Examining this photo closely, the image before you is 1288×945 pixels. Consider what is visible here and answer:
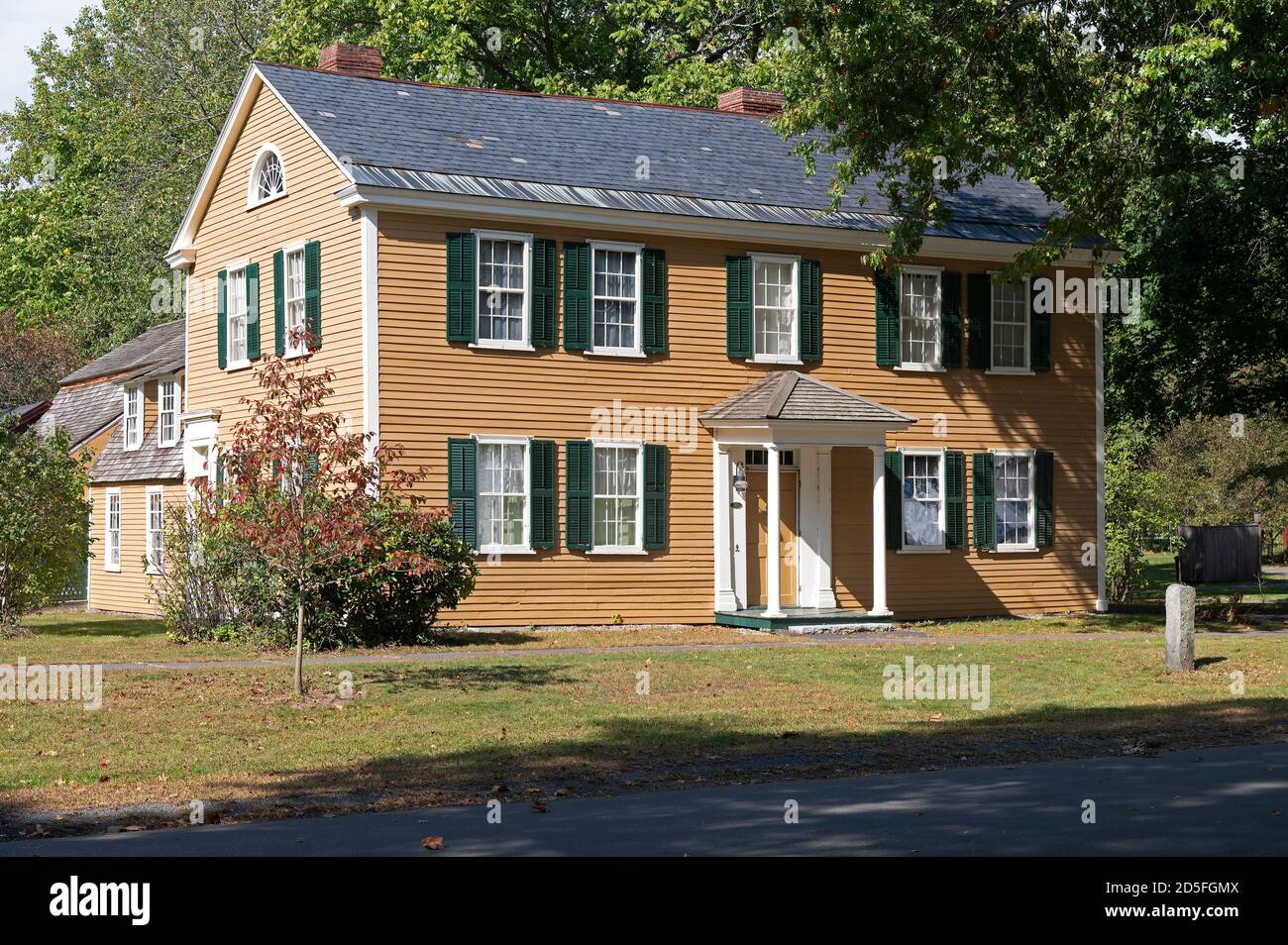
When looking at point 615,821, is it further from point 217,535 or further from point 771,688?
point 217,535

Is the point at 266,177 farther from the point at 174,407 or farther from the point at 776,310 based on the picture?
the point at 776,310

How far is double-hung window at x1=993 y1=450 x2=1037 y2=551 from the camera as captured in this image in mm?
29406

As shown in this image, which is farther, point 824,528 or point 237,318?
point 237,318

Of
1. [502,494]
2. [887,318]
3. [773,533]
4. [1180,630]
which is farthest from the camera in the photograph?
[887,318]

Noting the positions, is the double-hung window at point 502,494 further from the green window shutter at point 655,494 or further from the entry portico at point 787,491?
the entry portico at point 787,491

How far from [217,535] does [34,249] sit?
3987 cm

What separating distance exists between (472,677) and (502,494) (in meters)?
7.19

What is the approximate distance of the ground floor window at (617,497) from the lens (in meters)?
25.8

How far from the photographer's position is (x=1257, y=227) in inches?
1204

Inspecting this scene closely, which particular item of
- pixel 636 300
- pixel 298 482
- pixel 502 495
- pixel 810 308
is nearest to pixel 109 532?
pixel 502 495

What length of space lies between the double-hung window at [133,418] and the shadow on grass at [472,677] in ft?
59.2

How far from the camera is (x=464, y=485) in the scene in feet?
80.4

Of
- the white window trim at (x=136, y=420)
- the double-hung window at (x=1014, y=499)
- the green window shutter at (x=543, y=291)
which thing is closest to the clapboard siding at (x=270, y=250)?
the green window shutter at (x=543, y=291)

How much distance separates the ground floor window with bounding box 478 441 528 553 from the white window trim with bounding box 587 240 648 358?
204 centimetres
